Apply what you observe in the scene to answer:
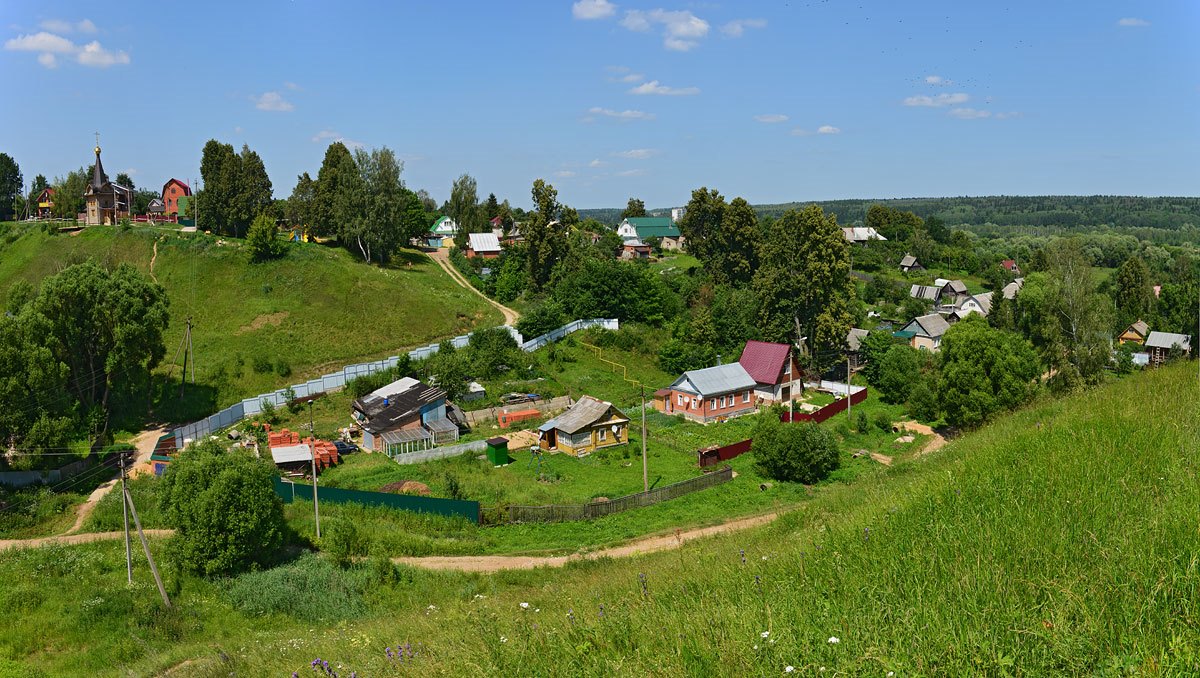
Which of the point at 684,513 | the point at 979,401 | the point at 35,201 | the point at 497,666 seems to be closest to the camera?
the point at 497,666

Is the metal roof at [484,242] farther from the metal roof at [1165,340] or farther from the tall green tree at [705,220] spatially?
the metal roof at [1165,340]

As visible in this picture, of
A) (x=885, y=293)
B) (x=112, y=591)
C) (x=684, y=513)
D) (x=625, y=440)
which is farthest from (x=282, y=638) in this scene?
(x=885, y=293)

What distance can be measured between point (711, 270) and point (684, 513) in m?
38.1

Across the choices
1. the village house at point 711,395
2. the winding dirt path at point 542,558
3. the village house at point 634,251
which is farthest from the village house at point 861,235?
the winding dirt path at point 542,558

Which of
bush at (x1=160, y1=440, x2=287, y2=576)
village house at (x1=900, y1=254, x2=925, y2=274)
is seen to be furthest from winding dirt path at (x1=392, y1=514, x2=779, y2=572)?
village house at (x1=900, y1=254, x2=925, y2=274)

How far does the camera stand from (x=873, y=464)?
97.8 feet

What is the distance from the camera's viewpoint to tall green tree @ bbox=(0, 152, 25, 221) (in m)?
71.5

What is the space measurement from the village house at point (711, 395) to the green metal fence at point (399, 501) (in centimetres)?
1611

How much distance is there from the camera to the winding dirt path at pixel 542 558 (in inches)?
821

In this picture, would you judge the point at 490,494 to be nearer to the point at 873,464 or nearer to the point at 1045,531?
the point at 873,464

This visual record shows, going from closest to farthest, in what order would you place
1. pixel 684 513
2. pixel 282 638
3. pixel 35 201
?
pixel 282 638
pixel 684 513
pixel 35 201

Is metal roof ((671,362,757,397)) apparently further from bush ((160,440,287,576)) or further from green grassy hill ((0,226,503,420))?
bush ((160,440,287,576))

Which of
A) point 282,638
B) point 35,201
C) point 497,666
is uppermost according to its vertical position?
point 35,201

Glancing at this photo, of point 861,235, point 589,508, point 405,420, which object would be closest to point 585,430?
point 589,508
